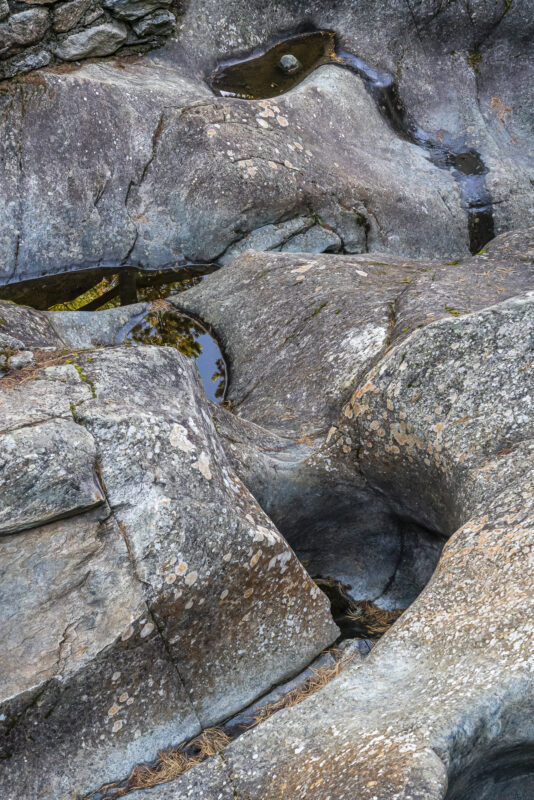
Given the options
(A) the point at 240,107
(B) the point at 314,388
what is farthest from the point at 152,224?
(B) the point at 314,388

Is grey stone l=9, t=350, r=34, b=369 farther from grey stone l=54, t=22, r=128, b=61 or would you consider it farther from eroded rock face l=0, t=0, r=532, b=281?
grey stone l=54, t=22, r=128, b=61

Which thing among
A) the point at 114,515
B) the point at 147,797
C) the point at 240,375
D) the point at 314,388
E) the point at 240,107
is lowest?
the point at 147,797

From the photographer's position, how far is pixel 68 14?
32.2 feet

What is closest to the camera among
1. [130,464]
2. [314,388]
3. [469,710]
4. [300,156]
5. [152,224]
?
[469,710]

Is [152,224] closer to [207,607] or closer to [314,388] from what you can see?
[314,388]

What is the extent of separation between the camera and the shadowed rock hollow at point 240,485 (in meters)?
3.94

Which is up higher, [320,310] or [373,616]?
[320,310]

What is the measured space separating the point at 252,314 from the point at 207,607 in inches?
163

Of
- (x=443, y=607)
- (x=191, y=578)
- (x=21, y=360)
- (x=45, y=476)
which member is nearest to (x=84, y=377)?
(x=21, y=360)

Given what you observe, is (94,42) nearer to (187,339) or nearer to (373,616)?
(187,339)

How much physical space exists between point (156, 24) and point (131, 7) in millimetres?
439

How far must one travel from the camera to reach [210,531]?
4.49 meters

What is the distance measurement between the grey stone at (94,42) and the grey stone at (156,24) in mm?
228

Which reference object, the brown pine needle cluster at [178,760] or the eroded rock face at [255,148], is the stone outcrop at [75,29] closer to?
the eroded rock face at [255,148]
